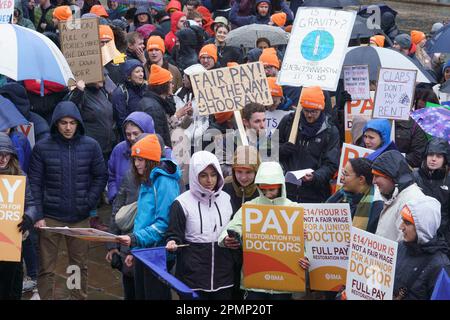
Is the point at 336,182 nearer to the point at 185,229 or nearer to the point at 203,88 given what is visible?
the point at 203,88

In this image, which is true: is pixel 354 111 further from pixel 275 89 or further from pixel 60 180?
pixel 60 180

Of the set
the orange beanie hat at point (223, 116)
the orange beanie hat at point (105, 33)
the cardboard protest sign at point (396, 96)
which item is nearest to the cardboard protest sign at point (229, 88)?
the orange beanie hat at point (223, 116)

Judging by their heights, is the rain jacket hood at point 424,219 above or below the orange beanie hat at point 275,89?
below

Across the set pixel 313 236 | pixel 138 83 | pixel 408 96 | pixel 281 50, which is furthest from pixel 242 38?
pixel 313 236

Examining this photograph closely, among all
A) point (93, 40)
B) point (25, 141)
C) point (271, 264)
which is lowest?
point (271, 264)

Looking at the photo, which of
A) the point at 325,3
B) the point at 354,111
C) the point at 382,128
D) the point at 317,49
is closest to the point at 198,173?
the point at 382,128

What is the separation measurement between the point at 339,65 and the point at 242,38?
13.3ft

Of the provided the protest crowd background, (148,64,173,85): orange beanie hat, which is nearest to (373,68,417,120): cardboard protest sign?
the protest crowd background

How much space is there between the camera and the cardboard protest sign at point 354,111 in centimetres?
1022

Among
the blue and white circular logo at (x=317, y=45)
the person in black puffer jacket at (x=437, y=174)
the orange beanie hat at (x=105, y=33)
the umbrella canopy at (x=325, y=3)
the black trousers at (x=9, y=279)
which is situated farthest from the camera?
the umbrella canopy at (x=325, y=3)

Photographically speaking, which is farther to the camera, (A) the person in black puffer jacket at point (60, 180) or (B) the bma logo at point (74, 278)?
(B) the bma logo at point (74, 278)

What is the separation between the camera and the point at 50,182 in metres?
8.16

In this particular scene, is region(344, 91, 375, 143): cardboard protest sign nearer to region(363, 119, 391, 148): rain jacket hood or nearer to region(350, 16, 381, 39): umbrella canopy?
region(363, 119, 391, 148): rain jacket hood

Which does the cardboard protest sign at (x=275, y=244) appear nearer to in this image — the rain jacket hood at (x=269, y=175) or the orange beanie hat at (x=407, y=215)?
the rain jacket hood at (x=269, y=175)
